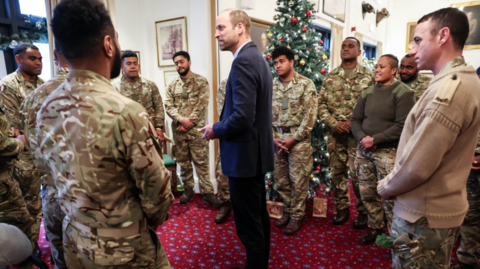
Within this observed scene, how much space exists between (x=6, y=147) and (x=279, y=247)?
7.43ft

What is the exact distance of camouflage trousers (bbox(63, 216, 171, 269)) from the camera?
982 millimetres

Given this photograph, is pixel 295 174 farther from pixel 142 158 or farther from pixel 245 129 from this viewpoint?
pixel 142 158

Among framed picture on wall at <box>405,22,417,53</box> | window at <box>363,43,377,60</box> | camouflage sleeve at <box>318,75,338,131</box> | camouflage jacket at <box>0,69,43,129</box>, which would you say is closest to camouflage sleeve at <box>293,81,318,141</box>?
camouflage sleeve at <box>318,75,338,131</box>

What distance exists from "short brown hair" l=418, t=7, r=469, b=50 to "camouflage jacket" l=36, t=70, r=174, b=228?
1.31 meters

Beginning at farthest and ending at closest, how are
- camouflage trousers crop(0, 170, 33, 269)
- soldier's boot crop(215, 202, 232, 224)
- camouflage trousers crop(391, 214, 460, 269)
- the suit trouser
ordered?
soldier's boot crop(215, 202, 232, 224) → camouflage trousers crop(0, 170, 33, 269) → the suit trouser → camouflage trousers crop(391, 214, 460, 269)

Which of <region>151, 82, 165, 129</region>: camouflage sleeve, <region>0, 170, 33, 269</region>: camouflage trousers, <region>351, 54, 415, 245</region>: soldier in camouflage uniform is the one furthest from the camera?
<region>151, 82, 165, 129</region>: camouflage sleeve

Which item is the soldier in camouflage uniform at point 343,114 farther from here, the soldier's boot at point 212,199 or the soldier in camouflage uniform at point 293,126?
the soldier's boot at point 212,199

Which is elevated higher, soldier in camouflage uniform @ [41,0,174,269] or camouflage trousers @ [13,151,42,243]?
soldier in camouflage uniform @ [41,0,174,269]

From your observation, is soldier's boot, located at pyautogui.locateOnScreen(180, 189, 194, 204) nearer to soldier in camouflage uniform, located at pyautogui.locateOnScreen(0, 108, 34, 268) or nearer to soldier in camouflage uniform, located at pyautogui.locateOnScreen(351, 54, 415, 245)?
soldier in camouflage uniform, located at pyautogui.locateOnScreen(0, 108, 34, 268)

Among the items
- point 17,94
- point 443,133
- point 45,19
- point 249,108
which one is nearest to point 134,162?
point 249,108

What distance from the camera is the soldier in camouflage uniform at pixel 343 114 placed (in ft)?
9.76

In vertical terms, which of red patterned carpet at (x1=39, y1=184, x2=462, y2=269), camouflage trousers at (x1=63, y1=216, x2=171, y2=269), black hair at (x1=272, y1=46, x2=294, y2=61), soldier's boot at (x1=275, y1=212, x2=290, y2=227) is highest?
black hair at (x1=272, y1=46, x2=294, y2=61)

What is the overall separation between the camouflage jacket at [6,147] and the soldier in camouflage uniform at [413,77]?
3.44m

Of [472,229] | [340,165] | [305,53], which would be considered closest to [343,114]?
[340,165]
